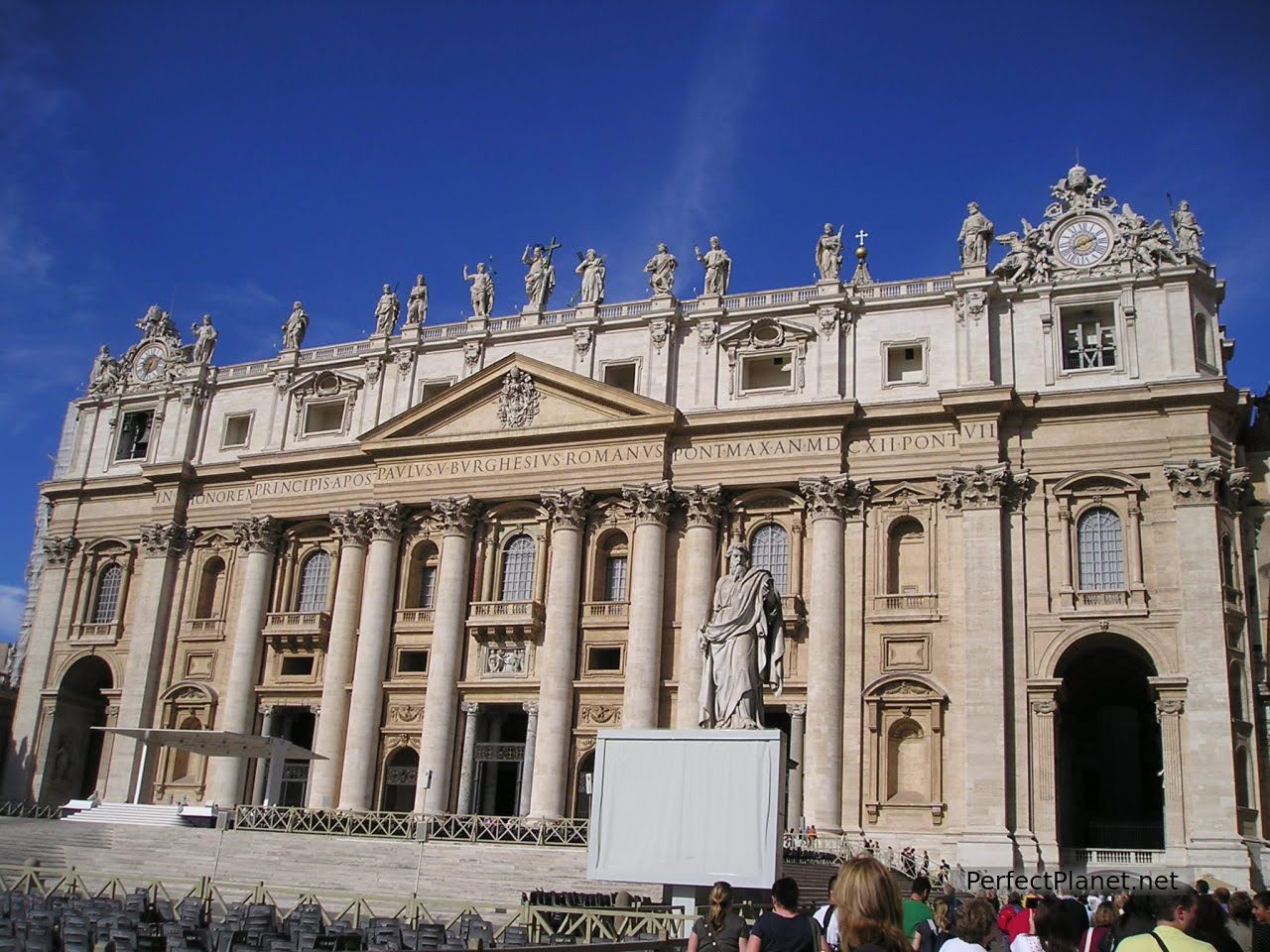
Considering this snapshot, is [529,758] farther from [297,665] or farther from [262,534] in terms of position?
[262,534]

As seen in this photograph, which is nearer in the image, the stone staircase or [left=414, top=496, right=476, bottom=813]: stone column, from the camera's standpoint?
the stone staircase

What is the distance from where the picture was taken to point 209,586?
52031mm

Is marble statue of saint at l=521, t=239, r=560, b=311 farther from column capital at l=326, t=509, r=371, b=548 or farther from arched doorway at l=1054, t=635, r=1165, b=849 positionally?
arched doorway at l=1054, t=635, r=1165, b=849

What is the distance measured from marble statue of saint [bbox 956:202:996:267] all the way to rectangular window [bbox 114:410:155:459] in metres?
33.8

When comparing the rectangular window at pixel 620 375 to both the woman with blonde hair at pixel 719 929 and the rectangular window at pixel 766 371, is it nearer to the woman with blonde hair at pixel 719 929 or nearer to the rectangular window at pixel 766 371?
the rectangular window at pixel 766 371

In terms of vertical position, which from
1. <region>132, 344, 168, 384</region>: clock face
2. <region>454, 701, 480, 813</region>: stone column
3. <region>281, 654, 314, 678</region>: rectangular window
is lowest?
<region>454, 701, 480, 813</region>: stone column

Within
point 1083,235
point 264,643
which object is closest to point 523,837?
point 264,643

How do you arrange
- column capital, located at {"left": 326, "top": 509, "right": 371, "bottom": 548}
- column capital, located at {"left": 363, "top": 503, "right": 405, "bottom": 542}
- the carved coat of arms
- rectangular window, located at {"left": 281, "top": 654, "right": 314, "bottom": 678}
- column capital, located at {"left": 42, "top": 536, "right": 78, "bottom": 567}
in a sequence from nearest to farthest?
the carved coat of arms → column capital, located at {"left": 363, "top": 503, "right": 405, "bottom": 542} → column capital, located at {"left": 326, "top": 509, "right": 371, "bottom": 548} → rectangular window, located at {"left": 281, "top": 654, "right": 314, "bottom": 678} → column capital, located at {"left": 42, "top": 536, "right": 78, "bottom": 567}

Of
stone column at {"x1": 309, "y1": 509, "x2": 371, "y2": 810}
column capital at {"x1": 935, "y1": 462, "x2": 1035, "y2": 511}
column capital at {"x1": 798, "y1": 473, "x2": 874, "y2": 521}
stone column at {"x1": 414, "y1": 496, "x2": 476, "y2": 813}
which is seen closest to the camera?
column capital at {"x1": 935, "y1": 462, "x2": 1035, "y2": 511}

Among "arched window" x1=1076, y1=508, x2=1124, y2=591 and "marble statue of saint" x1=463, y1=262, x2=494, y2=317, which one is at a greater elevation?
"marble statue of saint" x1=463, y1=262, x2=494, y2=317

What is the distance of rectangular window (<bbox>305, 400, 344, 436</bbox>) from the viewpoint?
2034 inches

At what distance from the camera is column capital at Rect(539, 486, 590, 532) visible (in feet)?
146

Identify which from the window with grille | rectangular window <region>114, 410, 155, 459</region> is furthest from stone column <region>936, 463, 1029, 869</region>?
rectangular window <region>114, 410, 155, 459</region>

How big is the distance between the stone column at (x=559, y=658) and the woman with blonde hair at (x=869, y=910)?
3514 cm
